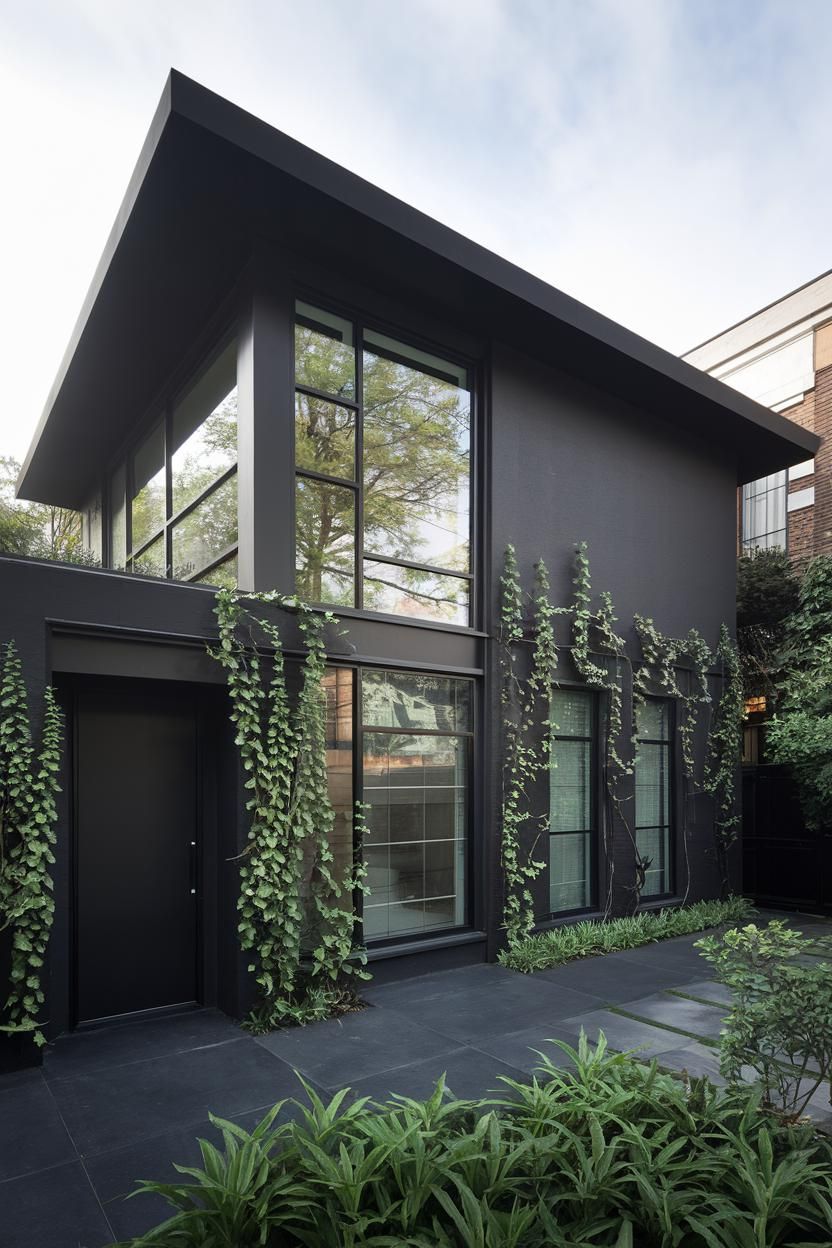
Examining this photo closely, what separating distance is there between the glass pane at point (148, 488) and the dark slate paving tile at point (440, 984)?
492 centimetres

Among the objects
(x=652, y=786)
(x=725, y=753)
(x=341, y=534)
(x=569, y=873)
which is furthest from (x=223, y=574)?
(x=725, y=753)

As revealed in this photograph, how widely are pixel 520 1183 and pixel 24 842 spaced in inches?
123

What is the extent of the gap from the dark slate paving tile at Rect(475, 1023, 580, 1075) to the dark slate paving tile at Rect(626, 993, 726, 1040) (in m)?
0.65

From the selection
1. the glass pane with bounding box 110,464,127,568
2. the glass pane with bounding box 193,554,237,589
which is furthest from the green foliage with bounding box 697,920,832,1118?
the glass pane with bounding box 110,464,127,568

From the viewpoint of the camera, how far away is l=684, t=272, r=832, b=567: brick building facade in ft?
37.7

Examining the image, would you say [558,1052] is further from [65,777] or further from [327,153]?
[327,153]

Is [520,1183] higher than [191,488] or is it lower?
lower

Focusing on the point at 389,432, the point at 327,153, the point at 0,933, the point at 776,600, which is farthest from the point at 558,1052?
the point at 776,600

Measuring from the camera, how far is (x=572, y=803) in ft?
25.2

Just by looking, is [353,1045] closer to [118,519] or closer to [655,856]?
[655,856]

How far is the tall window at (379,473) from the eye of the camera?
6211 mm

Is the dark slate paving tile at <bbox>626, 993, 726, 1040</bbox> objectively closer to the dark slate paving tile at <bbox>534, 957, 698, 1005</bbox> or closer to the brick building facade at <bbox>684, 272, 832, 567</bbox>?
the dark slate paving tile at <bbox>534, 957, 698, 1005</bbox>

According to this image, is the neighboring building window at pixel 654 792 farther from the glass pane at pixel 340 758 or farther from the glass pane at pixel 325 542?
the glass pane at pixel 325 542

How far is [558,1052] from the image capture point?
4.71 meters
